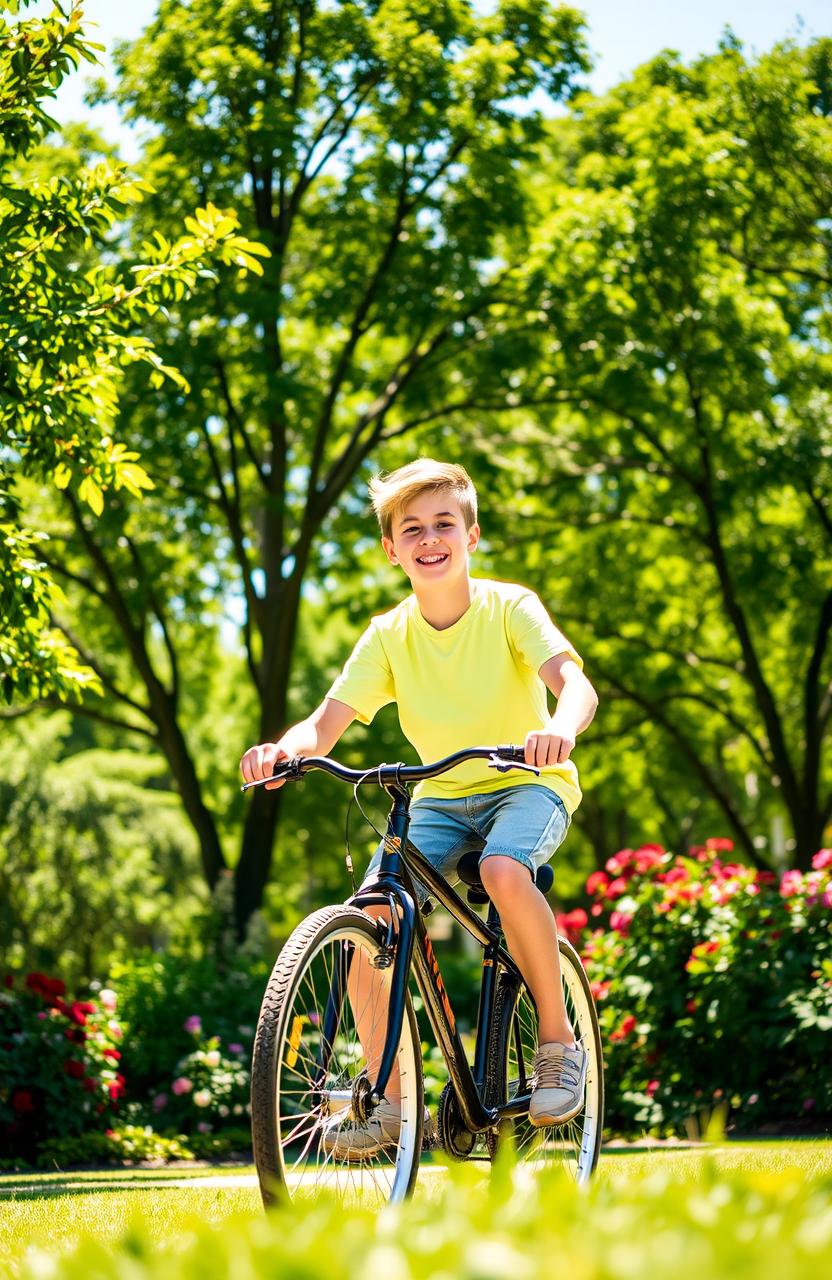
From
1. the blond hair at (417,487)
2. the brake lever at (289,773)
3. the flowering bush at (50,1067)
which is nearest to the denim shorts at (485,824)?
the brake lever at (289,773)

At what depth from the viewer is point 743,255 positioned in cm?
1441

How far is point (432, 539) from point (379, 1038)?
4.62 feet

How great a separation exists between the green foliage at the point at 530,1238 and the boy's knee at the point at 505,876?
6.12 feet

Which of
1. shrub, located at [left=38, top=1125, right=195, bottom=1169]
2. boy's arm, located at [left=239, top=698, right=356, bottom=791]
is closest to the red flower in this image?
shrub, located at [left=38, top=1125, right=195, bottom=1169]

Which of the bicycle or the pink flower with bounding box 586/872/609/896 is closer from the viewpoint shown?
the bicycle

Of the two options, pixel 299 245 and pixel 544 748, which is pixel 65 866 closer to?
pixel 299 245

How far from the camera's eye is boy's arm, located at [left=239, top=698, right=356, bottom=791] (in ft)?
12.0

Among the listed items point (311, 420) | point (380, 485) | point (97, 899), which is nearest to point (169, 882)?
point (97, 899)

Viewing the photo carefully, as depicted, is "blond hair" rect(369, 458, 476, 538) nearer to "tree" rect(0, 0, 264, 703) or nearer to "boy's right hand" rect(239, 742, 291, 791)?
"boy's right hand" rect(239, 742, 291, 791)

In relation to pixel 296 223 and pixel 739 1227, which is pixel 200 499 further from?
pixel 739 1227

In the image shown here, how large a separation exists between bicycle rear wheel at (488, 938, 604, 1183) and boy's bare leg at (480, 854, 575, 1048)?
0.29 feet

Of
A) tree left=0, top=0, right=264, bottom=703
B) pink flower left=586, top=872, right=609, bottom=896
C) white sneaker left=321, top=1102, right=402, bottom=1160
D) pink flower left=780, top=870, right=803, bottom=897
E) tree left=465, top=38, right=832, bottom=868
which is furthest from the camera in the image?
tree left=465, top=38, right=832, bottom=868

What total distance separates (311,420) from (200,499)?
5.40ft

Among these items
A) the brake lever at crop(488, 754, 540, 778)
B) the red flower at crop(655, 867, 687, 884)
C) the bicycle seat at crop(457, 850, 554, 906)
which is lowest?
the red flower at crop(655, 867, 687, 884)
